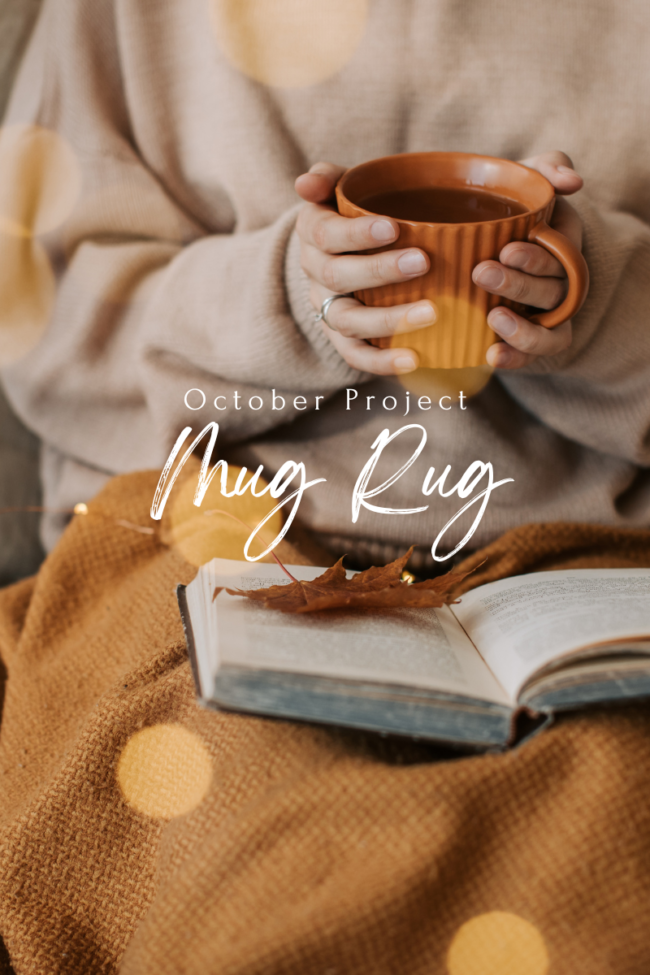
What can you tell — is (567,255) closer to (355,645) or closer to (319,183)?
(319,183)

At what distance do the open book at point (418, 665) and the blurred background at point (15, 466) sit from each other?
0.49 m

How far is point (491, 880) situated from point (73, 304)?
2.49 feet

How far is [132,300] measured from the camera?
0.84 metres

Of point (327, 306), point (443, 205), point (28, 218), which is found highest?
point (443, 205)

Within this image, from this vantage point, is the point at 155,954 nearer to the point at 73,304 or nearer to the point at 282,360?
the point at 282,360

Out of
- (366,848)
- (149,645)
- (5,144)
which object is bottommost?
(149,645)

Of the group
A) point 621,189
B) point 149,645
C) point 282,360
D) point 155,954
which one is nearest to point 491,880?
point 155,954

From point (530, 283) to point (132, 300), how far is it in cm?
52

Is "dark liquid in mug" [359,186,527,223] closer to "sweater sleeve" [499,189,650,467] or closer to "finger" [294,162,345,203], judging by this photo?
"finger" [294,162,345,203]

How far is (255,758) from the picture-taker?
451mm

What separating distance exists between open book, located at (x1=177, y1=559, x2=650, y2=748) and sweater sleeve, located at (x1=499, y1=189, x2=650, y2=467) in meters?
0.28

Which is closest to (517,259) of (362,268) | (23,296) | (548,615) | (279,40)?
(362,268)

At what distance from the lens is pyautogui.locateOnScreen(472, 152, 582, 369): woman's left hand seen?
18.7 inches

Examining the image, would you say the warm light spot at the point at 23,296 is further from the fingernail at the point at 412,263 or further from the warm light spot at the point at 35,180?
the fingernail at the point at 412,263
